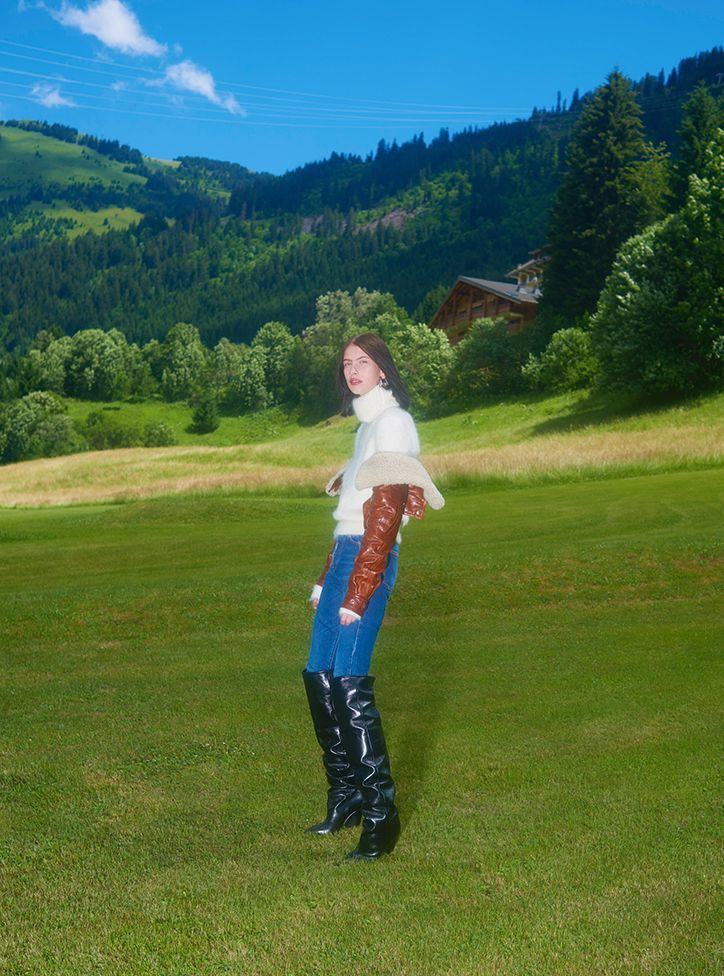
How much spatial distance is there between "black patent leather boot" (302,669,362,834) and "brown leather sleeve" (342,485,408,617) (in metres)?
0.70

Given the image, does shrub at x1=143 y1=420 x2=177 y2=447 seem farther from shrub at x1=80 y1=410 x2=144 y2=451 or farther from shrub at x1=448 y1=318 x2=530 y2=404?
shrub at x1=448 y1=318 x2=530 y2=404

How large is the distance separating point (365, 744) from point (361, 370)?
2.25 m

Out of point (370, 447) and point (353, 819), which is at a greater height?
point (370, 447)

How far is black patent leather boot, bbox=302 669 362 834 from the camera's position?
5961 millimetres

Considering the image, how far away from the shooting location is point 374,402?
19.8 ft

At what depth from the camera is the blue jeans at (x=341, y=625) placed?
5.70 m

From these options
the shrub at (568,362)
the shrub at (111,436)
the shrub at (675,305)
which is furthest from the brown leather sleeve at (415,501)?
the shrub at (111,436)

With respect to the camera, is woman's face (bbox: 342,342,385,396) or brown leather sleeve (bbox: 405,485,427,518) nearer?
brown leather sleeve (bbox: 405,485,427,518)

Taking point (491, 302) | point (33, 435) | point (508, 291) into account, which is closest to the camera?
point (491, 302)

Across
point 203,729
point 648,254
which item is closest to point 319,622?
point 203,729

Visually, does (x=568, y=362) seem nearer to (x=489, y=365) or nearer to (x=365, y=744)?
(x=489, y=365)

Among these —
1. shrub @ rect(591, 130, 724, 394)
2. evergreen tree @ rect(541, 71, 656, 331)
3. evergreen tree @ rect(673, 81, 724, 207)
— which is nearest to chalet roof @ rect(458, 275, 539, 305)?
evergreen tree @ rect(541, 71, 656, 331)

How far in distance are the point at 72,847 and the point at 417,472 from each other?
3.00 meters

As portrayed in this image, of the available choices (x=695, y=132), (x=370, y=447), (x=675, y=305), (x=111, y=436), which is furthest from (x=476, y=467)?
(x=111, y=436)
